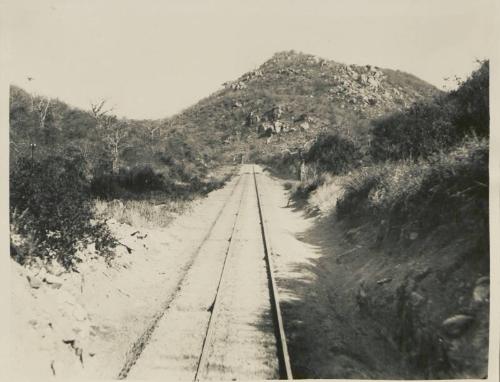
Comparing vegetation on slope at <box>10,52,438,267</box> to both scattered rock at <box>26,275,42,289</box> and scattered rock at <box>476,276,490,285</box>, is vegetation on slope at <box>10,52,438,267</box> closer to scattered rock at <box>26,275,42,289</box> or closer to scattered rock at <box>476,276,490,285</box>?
scattered rock at <box>26,275,42,289</box>

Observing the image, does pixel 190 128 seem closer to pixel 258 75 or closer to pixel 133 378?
pixel 258 75

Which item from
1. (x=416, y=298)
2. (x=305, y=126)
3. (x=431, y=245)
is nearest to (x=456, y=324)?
(x=416, y=298)

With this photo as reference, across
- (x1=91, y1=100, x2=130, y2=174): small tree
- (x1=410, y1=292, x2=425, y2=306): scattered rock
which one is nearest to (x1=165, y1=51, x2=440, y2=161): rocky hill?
(x1=91, y1=100, x2=130, y2=174): small tree

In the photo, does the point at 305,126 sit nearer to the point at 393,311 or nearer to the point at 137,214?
the point at 137,214

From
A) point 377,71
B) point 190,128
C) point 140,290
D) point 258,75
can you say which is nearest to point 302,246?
point 140,290

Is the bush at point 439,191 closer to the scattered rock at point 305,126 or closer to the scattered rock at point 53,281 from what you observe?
the scattered rock at point 53,281
